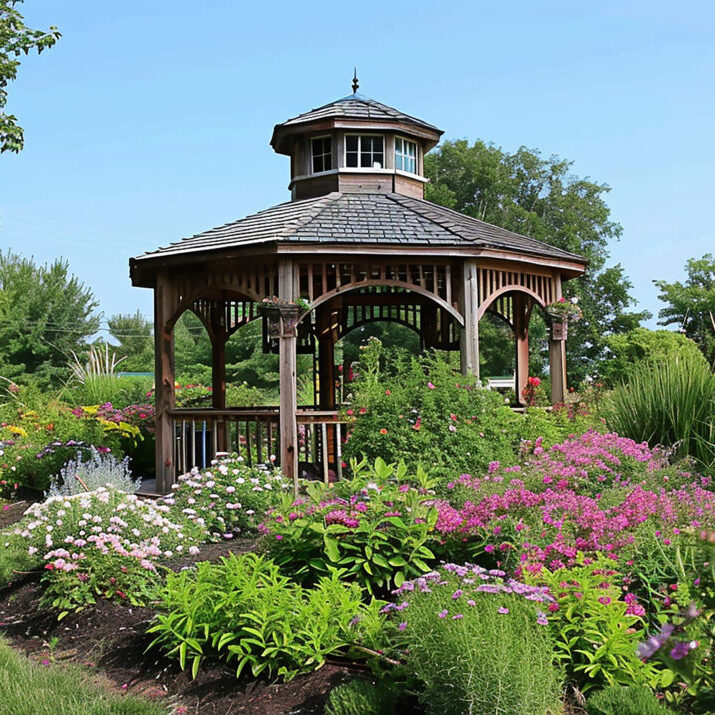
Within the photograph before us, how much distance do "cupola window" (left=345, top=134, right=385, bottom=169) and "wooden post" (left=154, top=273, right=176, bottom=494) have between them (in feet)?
11.3

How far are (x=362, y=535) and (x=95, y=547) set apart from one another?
218 cm

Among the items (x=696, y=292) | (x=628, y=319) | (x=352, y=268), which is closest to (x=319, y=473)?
(x=352, y=268)

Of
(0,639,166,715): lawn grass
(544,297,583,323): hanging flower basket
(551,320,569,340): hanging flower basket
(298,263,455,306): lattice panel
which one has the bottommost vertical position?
(0,639,166,715): lawn grass

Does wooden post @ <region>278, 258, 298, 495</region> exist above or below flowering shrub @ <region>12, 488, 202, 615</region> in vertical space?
above

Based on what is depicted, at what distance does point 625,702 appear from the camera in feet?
11.3

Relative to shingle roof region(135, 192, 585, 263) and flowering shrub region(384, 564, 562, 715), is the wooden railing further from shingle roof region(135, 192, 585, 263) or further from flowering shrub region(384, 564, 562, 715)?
flowering shrub region(384, 564, 562, 715)

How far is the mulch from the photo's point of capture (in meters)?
4.10

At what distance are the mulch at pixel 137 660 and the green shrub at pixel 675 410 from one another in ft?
12.4

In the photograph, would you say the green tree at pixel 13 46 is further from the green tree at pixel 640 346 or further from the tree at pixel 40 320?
the tree at pixel 40 320

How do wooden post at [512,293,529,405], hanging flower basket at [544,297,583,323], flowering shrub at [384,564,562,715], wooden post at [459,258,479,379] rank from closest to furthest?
flowering shrub at [384,564,562,715] → wooden post at [459,258,479,379] → hanging flower basket at [544,297,583,323] → wooden post at [512,293,529,405]

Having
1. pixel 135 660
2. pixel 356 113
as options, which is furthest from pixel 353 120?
pixel 135 660

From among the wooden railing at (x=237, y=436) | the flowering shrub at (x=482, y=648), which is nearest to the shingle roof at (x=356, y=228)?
the wooden railing at (x=237, y=436)

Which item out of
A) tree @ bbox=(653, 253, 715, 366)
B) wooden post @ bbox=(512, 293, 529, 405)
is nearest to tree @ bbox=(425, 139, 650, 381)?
tree @ bbox=(653, 253, 715, 366)

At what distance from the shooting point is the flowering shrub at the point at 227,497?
24.8 feet
